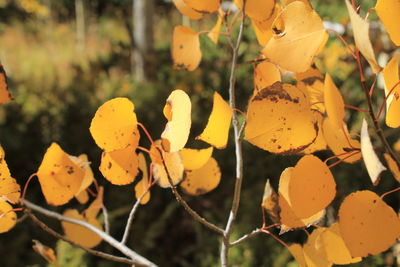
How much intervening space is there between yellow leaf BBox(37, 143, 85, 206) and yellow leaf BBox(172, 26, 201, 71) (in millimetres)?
155

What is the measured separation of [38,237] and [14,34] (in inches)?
285

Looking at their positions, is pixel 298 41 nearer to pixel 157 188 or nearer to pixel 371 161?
pixel 371 161

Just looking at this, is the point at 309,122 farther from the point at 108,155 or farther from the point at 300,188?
the point at 108,155

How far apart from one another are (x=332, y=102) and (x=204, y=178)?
22 centimetres

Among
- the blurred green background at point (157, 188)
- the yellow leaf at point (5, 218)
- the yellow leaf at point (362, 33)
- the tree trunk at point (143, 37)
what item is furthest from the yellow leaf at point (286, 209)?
the tree trunk at point (143, 37)

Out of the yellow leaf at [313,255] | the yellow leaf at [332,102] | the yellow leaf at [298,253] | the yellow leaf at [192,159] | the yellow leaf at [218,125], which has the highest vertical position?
the yellow leaf at [332,102]

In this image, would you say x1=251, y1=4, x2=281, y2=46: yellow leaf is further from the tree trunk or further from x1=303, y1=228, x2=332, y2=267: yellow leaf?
the tree trunk

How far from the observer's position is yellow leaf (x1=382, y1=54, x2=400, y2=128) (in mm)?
311

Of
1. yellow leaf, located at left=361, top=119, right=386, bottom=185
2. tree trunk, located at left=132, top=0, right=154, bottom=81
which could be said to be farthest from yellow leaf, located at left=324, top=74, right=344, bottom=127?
tree trunk, located at left=132, top=0, right=154, bottom=81

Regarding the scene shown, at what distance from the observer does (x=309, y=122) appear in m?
0.33

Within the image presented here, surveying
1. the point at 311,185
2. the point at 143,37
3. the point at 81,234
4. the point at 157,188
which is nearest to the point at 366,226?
the point at 311,185

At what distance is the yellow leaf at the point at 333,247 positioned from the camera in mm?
362

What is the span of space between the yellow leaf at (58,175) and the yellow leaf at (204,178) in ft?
0.36

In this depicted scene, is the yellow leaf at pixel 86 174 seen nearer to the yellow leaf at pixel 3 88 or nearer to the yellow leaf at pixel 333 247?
the yellow leaf at pixel 3 88
